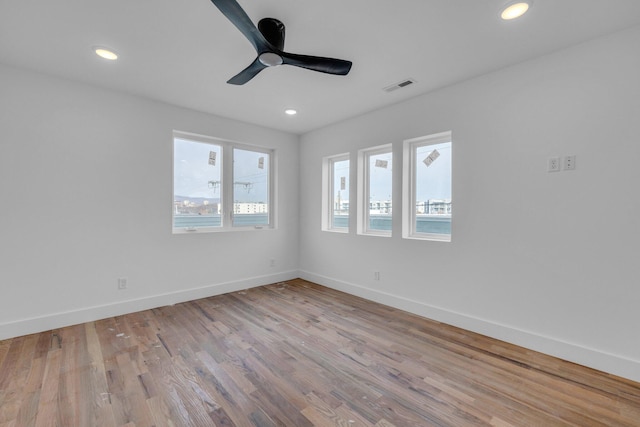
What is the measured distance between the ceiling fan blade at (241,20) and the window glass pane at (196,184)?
7.78ft

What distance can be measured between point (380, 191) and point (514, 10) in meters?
2.30

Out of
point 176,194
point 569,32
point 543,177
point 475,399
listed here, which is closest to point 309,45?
point 569,32

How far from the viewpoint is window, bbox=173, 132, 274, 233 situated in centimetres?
372

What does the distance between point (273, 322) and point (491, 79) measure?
10.5 ft

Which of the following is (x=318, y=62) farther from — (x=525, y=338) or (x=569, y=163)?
(x=525, y=338)

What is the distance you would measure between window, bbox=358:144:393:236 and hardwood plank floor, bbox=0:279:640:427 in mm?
1357

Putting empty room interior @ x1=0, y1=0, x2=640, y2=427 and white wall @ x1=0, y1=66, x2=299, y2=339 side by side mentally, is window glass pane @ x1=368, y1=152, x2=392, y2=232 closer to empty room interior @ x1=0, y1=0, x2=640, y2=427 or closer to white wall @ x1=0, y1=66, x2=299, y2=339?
empty room interior @ x1=0, y1=0, x2=640, y2=427

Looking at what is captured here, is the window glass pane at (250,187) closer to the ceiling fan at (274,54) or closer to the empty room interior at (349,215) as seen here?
the empty room interior at (349,215)

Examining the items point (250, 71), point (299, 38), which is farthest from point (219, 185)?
→ point (299, 38)

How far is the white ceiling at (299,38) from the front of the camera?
1834mm

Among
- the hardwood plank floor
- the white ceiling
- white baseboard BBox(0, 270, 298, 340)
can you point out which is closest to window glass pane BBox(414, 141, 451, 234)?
the white ceiling

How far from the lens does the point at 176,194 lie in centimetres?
366

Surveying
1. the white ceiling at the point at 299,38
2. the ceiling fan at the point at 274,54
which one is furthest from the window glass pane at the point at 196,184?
the ceiling fan at the point at 274,54

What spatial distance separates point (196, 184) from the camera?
3830 millimetres
